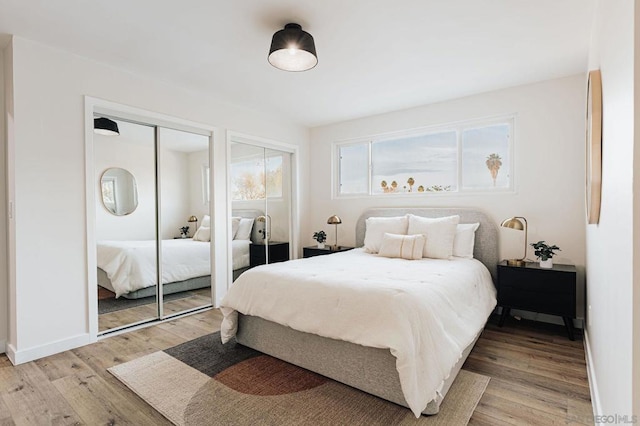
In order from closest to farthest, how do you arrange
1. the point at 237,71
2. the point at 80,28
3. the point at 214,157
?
the point at 80,28 < the point at 237,71 < the point at 214,157

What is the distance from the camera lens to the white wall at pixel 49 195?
261cm

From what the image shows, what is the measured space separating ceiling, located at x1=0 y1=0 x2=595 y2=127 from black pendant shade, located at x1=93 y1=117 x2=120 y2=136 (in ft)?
1.73

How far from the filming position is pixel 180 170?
3775mm

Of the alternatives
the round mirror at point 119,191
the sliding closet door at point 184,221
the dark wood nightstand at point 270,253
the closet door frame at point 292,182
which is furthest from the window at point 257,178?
the round mirror at point 119,191

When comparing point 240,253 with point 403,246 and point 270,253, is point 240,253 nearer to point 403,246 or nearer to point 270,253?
point 270,253

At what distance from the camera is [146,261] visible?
352 cm

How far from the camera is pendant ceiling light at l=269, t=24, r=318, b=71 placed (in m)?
2.35

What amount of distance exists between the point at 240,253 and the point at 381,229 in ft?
6.13

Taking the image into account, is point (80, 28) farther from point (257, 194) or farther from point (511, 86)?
point (511, 86)

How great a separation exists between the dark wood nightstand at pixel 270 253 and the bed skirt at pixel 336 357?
1.78 meters

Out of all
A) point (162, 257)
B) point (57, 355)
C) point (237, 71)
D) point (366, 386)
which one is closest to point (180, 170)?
point (162, 257)

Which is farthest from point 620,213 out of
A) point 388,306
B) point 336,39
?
point 336,39

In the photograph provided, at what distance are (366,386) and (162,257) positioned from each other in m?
2.60

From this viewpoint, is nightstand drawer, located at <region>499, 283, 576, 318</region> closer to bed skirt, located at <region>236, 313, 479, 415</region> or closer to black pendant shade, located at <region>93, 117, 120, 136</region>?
bed skirt, located at <region>236, 313, 479, 415</region>
